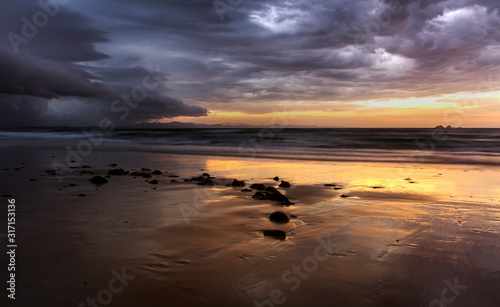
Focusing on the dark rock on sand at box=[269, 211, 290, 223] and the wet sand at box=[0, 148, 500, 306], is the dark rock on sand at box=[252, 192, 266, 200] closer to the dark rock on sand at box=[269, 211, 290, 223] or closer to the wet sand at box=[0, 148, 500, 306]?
the wet sand at box=[0, 148, 500, 306]

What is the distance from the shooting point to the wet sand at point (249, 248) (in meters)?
2.70

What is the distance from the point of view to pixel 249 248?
3697mm

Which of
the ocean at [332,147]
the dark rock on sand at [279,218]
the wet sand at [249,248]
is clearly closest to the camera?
the wet sand at [249,248]

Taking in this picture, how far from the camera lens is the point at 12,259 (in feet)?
10.5

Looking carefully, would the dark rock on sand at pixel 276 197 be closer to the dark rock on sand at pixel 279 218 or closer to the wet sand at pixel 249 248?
the wet sand at pixel 249 248

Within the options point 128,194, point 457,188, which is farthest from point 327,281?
point 457,188

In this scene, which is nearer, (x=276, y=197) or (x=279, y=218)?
(x=279, y=218)

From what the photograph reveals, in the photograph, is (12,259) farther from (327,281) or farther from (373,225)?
(373,225)

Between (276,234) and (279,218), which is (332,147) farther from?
(276,234)

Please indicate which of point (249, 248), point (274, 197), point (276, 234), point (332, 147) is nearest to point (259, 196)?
point (274, 197)

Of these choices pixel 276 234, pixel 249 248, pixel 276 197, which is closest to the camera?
pixel 249 248

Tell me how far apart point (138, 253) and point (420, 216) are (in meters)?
4.39

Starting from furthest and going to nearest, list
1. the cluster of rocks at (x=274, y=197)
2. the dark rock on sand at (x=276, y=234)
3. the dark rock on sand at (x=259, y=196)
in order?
the dark rock on sand at (x=259, y=196)
the cluster of rocks at (x=274, y=197)
the dark rock on sand at (x=276, y=234)

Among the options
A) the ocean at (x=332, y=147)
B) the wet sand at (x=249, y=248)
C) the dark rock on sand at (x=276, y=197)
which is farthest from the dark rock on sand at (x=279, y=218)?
the ocean at (x=332, y=147)
